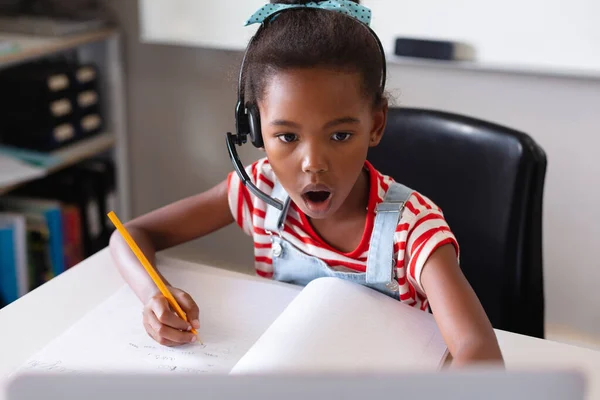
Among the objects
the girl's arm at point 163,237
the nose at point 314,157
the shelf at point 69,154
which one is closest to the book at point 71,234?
the shelf at point 69,154

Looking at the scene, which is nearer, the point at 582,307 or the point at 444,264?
the point at 444,264

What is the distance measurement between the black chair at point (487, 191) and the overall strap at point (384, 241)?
0.17m

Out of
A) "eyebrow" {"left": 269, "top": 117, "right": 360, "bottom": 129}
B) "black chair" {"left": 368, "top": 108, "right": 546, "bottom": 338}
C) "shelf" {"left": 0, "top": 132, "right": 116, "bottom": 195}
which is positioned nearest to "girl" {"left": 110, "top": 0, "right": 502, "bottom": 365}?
"eyebrow" {"left": 269, "top": 117, "right": 360, "bottom": 129}

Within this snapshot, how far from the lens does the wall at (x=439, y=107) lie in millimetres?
1780

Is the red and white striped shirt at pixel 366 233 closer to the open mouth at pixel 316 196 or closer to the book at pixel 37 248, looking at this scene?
the open mouth at pixel 316 196

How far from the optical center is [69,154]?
2020 mm

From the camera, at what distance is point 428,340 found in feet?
2.57

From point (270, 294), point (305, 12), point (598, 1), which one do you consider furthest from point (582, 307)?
point (305, 12)

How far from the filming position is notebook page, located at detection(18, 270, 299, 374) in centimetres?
77

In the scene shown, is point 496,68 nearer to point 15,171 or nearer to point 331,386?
point 15,171

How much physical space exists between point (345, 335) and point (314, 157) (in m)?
0.20

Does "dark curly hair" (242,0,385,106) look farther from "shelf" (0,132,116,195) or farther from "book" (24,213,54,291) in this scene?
"book" (24,213,54,291)

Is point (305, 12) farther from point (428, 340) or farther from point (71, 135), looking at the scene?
point (71, 135)

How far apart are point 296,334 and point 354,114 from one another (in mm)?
255
